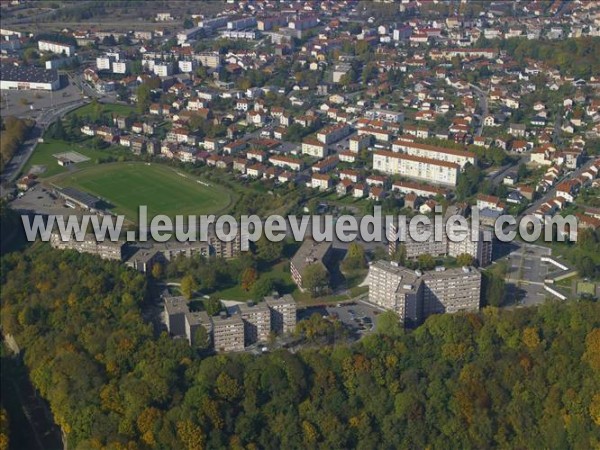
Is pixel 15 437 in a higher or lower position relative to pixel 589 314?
lower

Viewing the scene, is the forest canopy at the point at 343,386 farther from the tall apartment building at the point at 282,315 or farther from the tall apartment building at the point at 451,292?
the tall apartment building at the point at 282,315

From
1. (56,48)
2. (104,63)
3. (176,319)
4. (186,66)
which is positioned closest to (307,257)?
(176,319)

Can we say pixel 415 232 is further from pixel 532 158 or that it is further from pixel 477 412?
pixel 532 158

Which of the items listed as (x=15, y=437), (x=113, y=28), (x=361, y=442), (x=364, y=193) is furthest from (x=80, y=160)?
(x=113, y=28)

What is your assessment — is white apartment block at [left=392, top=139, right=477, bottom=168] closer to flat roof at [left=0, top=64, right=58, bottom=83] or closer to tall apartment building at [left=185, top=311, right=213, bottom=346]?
tall apartment building at [left=185, top=311, right=213, bottom=346]

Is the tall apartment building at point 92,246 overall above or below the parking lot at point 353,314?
above

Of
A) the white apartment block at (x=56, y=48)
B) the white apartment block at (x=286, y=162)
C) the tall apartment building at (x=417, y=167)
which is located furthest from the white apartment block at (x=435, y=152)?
the white apartment block at (x=56, y=48)

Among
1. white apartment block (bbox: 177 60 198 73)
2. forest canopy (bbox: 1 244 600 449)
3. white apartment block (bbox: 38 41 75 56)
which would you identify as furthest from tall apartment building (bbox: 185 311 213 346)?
white apartment block (bbox: 38 41 75 56)
